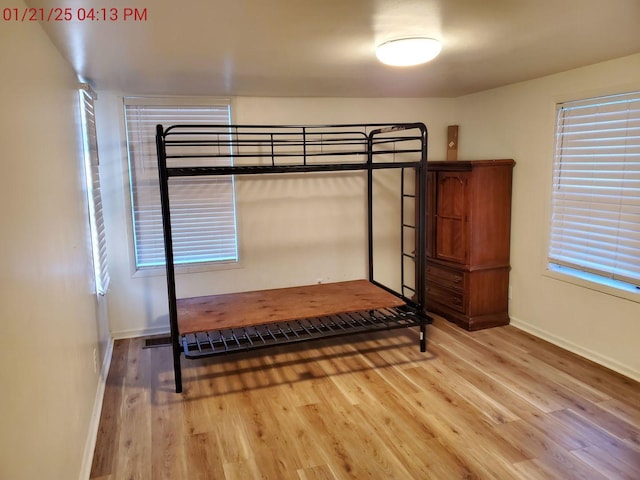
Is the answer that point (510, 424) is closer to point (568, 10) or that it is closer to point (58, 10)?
point (568, 10)

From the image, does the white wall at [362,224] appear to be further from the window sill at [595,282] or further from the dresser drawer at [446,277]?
the dresser drawer at [446,277]

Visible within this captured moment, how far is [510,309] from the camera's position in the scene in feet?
13.6

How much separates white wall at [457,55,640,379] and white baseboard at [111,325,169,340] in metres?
3.13

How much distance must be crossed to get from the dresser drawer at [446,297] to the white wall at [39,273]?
2.95 m

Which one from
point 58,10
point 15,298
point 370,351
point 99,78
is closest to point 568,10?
point 58,10

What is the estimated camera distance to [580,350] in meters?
3.50

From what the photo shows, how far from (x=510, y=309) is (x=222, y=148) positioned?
293 centimetres

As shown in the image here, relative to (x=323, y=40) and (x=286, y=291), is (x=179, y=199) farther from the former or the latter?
(x=323, y=40)

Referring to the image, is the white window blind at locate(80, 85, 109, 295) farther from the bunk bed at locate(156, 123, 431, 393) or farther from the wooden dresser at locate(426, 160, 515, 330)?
the wooden dresser at locate(426, 160, 515, 330)

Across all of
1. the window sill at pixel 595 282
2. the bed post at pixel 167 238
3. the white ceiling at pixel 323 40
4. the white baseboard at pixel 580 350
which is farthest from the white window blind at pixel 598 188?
the bed post at pixel 167 238

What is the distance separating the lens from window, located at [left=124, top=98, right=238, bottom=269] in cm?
388

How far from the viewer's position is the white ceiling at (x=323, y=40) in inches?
74.3

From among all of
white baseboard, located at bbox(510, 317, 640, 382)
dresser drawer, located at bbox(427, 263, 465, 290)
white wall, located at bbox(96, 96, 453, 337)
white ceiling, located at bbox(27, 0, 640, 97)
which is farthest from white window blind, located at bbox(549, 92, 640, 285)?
white wall, located at bbox(96, 96, 453, 337)

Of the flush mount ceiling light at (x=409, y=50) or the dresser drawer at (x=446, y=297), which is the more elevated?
the flush mount ceiling light at (x=409, y=50)
